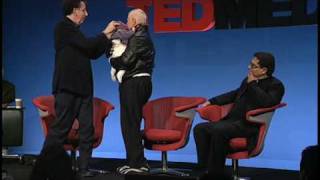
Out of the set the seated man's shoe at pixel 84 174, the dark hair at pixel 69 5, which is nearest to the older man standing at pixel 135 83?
the seated man's shoe at pixel 84 174

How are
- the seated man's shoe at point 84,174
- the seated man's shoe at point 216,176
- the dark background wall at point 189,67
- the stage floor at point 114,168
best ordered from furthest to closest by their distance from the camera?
the dark background wall at point 189,67
the stage floor at point 114,168
the seated man's shoe at point 84,174
the seated man's shoe at point 216,176

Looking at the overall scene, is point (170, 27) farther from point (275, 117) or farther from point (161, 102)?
point (275, 117)

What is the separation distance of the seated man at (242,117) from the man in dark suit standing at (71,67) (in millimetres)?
1135

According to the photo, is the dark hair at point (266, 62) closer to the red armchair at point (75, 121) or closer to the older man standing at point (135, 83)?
the older man standing at point (135, 83)

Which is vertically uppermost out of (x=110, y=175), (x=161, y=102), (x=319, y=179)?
(x=161, y=102)

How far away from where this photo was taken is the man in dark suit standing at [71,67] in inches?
207

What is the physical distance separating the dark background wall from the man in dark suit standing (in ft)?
5.41

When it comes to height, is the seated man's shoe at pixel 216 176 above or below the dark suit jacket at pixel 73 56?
below

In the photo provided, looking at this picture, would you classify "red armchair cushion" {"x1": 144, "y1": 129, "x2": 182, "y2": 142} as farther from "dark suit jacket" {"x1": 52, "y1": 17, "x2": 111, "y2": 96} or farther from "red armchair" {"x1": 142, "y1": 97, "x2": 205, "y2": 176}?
"dark suit jacket" {"x1": 52, "y1": 17, "x2": 111, "y2": 96}

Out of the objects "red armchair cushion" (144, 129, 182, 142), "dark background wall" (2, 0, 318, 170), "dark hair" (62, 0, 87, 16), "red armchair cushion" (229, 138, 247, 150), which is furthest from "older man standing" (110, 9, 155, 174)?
"dark background wall" (2, 0, 318, 170)

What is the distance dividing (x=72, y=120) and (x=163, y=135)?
0.87 m

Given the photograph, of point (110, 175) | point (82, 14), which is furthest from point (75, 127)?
point (82, 14)

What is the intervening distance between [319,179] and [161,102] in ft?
11.7

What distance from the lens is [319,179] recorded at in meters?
2.51
